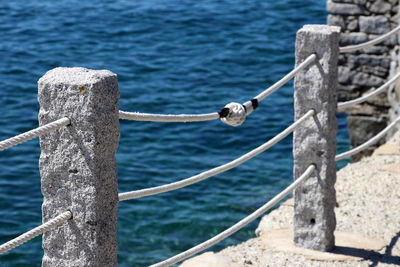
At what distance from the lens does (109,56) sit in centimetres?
1314

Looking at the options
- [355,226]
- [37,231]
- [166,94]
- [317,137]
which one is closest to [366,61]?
[166,94]

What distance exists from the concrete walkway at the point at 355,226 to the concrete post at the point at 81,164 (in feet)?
5.51

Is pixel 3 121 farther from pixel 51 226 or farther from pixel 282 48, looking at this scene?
pixel 51 226

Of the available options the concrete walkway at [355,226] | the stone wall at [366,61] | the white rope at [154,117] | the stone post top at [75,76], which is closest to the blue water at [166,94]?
the stone wall at [366,61]

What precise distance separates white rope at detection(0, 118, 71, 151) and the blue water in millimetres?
4919

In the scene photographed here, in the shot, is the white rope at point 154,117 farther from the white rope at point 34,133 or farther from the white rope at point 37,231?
the white rope at point 37,231

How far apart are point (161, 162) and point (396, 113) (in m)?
2.85

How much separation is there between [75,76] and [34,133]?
26 centimetres

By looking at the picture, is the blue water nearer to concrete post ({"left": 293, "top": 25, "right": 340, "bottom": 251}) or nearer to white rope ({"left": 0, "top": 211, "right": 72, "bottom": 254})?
concrete post ({"left": 293, "top": 25, "right": 340, "bottom": 251})

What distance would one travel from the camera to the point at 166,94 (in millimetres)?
11539

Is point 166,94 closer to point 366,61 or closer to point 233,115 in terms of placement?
point 366,61

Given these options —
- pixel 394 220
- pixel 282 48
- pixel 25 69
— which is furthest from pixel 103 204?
pixel 282 48

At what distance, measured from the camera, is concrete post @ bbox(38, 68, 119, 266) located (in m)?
2.69

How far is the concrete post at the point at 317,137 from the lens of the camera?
4328 mm
